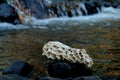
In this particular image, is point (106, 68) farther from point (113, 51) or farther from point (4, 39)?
point (4, 39)

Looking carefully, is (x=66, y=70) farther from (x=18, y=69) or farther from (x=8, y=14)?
(x=8, y=14)

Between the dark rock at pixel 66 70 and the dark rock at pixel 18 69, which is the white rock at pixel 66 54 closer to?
the dark rock at pixel 66 70

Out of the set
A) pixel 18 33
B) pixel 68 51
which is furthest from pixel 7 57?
pixel 18 33

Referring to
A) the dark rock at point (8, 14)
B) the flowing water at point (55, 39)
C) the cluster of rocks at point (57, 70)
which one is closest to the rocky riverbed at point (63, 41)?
the flowing water at point (55, 39)

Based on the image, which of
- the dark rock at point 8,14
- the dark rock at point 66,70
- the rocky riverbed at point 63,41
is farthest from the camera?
the dark rock at point 8,14

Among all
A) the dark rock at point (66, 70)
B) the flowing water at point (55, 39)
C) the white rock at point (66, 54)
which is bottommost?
the flowing water at point (55, 39)

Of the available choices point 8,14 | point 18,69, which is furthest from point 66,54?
point 8,14
